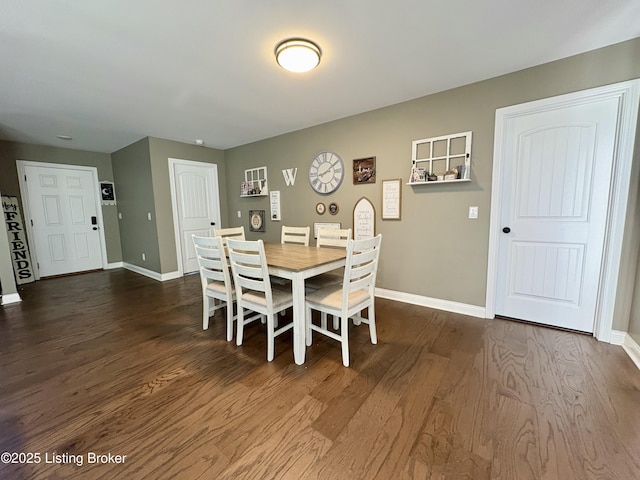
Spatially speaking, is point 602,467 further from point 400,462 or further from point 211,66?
point 211,66

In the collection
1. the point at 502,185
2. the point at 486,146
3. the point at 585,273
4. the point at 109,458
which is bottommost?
the point at 109,458

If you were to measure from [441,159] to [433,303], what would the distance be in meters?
1.60

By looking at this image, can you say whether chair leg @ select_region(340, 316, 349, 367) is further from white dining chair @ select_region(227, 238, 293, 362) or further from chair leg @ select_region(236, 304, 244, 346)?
chair leg @ select_region(236, 304, 244, 346)

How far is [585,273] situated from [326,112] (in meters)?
3.08

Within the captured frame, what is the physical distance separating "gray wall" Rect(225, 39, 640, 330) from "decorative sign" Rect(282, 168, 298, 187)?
286mm

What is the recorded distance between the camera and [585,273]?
86.2 inches

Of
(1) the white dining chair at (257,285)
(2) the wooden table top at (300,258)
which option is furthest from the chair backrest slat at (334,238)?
(1) the white dining chair at (257,285)

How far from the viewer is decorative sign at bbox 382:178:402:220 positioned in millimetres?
3018

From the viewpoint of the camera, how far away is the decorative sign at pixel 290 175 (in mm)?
4016

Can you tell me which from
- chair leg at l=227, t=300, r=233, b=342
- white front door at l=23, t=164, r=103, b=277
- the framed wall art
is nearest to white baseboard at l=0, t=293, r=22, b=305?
white front door at l=23, t=164, r=103, b=277

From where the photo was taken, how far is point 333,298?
200cm

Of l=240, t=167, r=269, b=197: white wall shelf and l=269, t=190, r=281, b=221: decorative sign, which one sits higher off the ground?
l=240, t=167, r=269, b=197: white wall shelf

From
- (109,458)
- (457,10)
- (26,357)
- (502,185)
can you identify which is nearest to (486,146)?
(502,185)

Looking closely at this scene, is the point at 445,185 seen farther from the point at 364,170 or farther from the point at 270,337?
the point at 270,337
